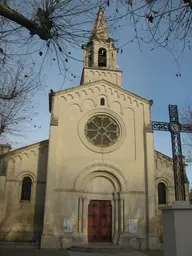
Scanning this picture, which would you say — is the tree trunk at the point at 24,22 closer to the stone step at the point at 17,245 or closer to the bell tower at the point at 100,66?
the stone step at the point at 17,245

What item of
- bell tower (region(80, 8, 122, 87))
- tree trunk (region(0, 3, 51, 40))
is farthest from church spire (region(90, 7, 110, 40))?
bell tower (region(80, 8, 122, 87))

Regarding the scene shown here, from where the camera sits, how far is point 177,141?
17.2m

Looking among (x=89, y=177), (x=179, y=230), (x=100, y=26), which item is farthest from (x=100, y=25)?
(x=89, y=177)

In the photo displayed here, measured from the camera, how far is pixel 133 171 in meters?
18.0

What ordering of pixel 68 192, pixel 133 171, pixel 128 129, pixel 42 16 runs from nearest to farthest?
pixel 42 16, pixel 68 192, pixel 133 171, pixel 128 129

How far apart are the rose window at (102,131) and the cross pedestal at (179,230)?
1292 cm

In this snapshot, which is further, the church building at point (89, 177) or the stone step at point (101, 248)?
the church building at point (89, 177)

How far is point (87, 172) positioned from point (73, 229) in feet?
11.7

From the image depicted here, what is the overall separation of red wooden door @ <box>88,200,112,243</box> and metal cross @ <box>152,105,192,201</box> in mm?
4724

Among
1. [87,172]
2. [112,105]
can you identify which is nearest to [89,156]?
[87,172]

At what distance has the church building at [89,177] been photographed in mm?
16469

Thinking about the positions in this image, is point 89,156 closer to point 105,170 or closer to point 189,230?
point 105,170

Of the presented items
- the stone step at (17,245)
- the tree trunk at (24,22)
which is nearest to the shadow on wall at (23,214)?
the stone step at (17,245)

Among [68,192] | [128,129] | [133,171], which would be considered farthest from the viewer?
[128,129]
